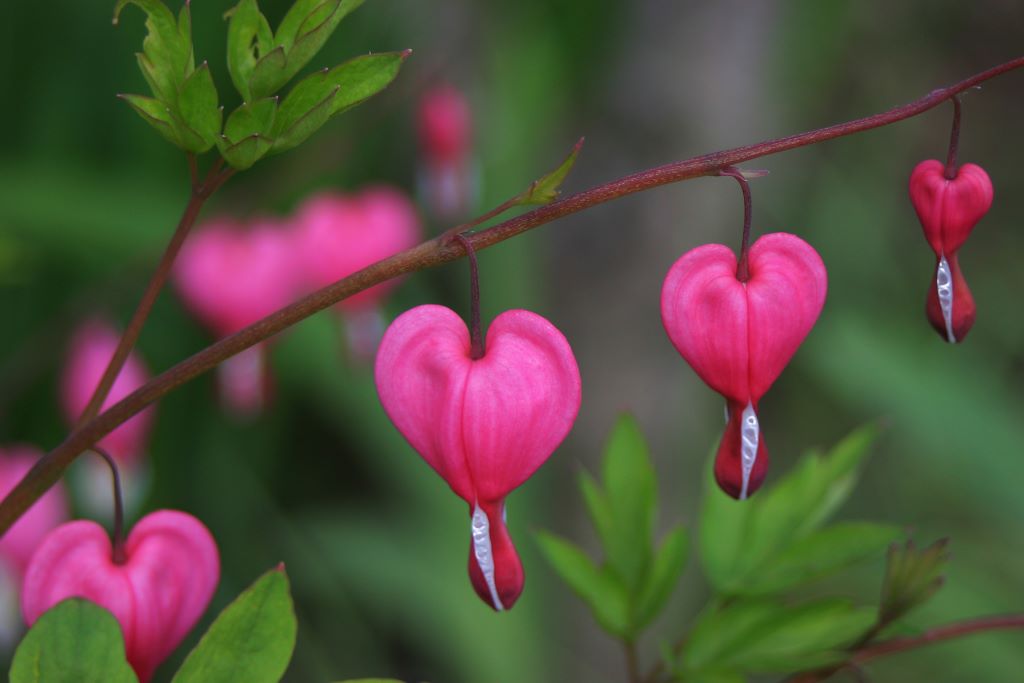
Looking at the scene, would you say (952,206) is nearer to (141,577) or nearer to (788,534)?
(788,534)

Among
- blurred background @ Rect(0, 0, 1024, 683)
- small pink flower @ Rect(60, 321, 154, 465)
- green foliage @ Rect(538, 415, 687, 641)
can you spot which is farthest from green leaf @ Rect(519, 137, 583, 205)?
blurred background @ Rect(0, 0, 1024, 683)

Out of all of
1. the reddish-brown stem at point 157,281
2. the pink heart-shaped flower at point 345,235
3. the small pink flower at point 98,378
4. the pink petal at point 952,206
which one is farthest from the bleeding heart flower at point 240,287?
the pink petal at point 952,206

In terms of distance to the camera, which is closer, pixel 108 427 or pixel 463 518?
pixel 108 427

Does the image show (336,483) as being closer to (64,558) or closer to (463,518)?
(463,518)

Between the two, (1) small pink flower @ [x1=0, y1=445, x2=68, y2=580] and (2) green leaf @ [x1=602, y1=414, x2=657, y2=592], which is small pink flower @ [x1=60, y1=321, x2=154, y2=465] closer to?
(1) small pink flower @ [x1=0, y1=445, x2=68, y2=580]

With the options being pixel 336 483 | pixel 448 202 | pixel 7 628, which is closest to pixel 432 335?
pixel 7 628

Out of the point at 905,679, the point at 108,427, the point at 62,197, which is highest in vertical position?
the point at 108,427

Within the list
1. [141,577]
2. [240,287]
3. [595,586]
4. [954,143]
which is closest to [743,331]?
[954,143]
